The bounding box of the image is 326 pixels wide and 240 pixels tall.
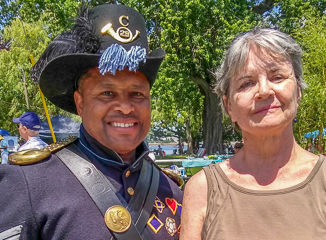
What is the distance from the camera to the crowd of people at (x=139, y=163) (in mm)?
1503

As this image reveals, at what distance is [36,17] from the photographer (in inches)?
525

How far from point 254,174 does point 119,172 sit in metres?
0.64

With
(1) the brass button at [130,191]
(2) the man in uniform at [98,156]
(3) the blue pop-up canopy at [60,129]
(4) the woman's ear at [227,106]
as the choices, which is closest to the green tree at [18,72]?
(3) the blue pop-up canopy at [60,129]

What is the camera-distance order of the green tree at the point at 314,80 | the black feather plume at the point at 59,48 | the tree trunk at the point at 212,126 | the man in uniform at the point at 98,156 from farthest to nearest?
the tree trunk at the point at 212,126 < the green tree at the point at 314,80 < the black feather plume at the point at 59,48 < the man in uniform at the point at 98,156

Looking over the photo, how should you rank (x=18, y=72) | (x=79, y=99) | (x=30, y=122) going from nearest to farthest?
(x=79, y=99), (x=30, y=122), (x=18, y=72)

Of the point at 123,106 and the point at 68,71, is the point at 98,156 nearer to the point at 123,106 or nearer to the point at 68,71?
the point at 123,106

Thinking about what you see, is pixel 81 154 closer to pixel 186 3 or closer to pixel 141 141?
pixel 141 141

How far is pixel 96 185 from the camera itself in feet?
5.47

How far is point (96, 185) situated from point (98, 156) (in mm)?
152

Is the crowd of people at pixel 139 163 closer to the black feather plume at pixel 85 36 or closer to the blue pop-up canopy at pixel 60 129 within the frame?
the black feather plume at pixel 85 36

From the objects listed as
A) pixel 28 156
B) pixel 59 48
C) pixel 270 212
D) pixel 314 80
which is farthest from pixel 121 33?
pixel 314 80

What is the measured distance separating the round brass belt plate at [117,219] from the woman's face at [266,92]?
668 mm

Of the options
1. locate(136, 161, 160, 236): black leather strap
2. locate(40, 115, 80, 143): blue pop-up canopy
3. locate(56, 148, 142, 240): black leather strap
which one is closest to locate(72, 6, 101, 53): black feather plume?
locate(56, 148, 142, 240): black leather strap

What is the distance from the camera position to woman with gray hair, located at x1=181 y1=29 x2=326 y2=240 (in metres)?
1.49
